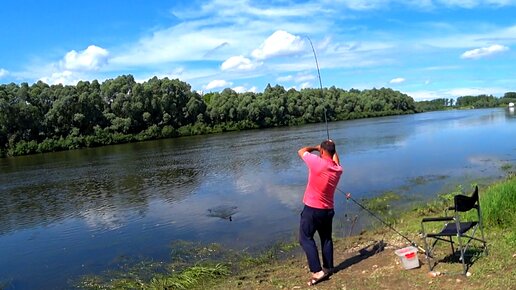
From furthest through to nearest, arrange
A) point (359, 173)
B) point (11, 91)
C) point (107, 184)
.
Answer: point (11, 91)
point (107, 184)
point (359, 173)

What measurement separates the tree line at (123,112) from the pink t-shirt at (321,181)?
217ft

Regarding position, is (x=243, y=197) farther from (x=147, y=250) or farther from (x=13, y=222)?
(x=13, y=222)

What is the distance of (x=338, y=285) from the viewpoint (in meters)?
7.32

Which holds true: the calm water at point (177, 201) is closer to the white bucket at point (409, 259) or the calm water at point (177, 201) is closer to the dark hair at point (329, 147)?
the white bucket at point (409, 259)

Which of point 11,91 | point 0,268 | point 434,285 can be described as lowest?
point 0,268

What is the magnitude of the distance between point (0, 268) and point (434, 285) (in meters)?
11.4

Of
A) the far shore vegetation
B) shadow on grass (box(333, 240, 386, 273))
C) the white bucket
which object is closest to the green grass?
shadow on grass (box(333, 240, 386, 273))

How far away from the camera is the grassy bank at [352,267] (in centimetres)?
684

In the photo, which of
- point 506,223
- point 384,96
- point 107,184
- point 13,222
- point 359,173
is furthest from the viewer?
point 384,96

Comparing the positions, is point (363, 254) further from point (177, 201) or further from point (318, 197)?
point (177, 201)

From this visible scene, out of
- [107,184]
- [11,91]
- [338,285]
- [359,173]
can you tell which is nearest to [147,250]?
[338,285]

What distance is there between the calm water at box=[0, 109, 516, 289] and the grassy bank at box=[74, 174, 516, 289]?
118 cm

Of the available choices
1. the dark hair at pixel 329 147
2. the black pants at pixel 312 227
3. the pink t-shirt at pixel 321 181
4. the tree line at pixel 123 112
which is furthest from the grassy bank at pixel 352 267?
the tree line at pixel 123 112

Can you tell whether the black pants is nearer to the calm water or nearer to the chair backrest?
the chair backrest
